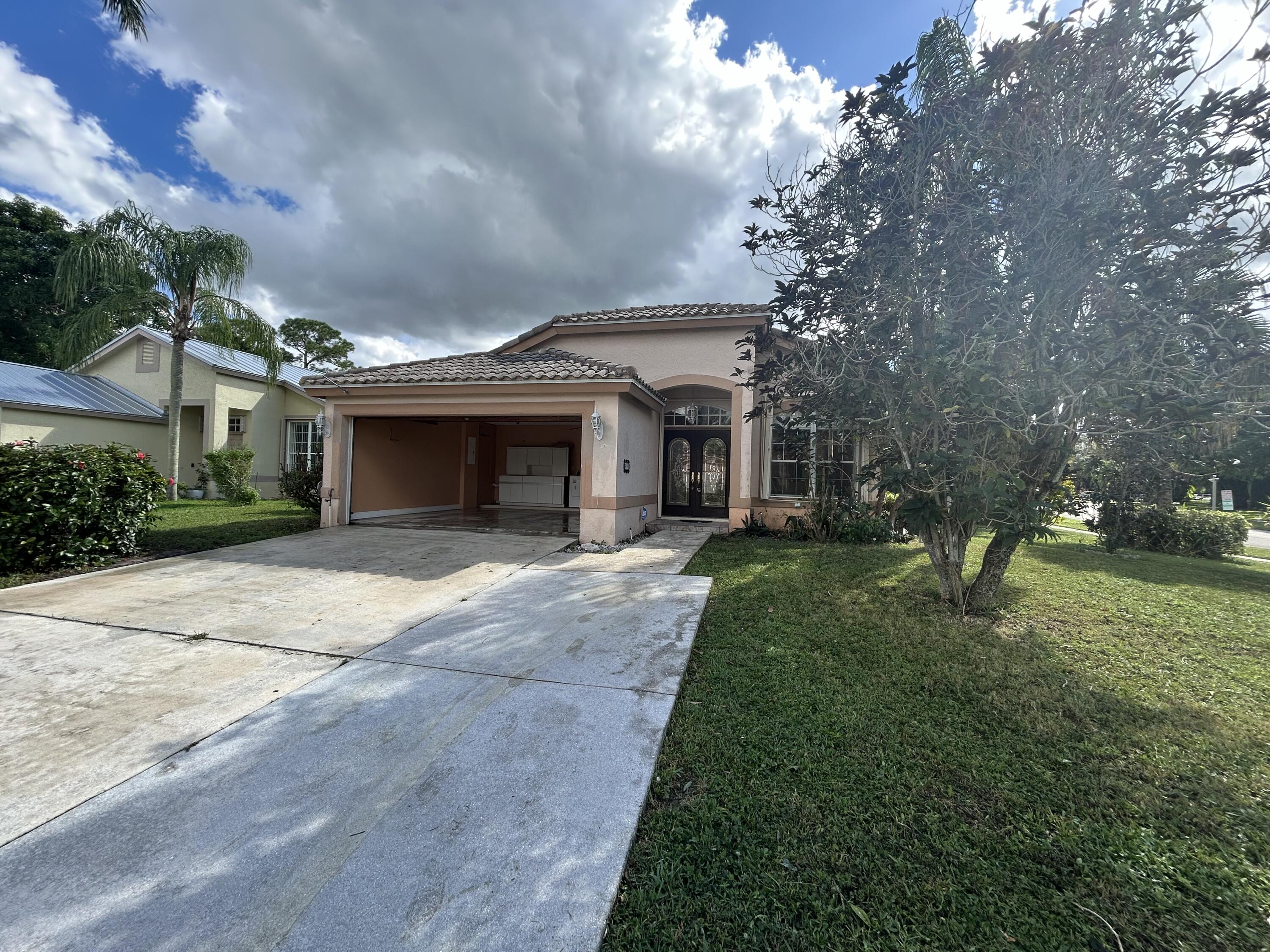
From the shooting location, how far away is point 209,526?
1056 centimetres

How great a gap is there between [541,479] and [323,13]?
1119 cm

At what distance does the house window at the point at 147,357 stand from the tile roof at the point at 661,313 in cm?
1476

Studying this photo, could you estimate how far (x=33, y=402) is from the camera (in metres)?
13.9

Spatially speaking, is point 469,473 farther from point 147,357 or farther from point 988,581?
point 988,581

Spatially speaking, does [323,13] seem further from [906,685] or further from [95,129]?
[906,685]

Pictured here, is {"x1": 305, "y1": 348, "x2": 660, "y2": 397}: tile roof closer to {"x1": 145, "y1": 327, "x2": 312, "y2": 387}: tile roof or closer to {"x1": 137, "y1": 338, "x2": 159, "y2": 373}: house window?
{"x1": 145, "y1": 327, "x2": 312, "y2": 387}: tile roof

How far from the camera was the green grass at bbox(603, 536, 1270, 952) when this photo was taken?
1.96 metres

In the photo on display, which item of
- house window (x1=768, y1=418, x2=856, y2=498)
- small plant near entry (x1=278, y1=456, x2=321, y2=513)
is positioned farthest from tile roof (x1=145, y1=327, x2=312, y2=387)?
house window (x1=768, y1=418, x2=856, y2=498)

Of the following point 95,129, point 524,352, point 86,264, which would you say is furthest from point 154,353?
point 524,352

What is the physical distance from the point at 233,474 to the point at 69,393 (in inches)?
226

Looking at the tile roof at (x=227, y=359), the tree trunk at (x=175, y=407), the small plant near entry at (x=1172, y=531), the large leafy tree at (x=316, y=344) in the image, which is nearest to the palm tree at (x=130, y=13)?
the tree trunk at (x=175, y=407)

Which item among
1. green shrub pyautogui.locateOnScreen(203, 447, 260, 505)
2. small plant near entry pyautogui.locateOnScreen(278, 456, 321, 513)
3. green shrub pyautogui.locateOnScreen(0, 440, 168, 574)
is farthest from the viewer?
green shrub pyautogui.locateOnScreen(203, 447, 260, 505)

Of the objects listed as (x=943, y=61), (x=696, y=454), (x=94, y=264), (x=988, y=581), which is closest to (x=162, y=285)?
(x=94, y=264)

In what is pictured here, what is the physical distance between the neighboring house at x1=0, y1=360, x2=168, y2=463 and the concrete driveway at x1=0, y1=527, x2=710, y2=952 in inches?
519
